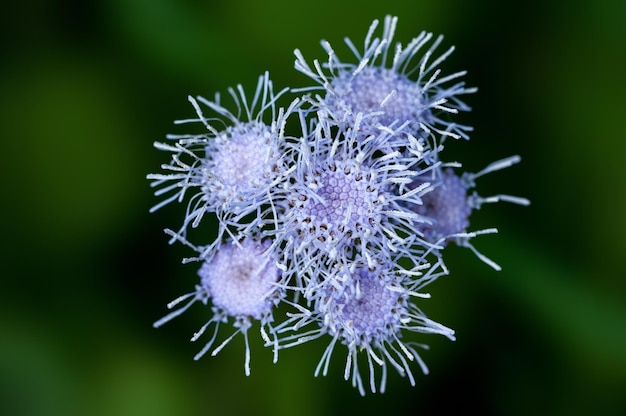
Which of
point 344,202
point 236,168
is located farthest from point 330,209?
point 236,168

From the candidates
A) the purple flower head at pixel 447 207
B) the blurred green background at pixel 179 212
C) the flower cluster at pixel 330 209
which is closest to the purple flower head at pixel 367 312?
the flower cluster at pixel 330 209

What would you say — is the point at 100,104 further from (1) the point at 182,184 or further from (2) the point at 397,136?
(2) the point at 397,136

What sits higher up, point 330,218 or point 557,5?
point 557,5

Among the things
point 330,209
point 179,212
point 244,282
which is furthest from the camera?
point 179,212

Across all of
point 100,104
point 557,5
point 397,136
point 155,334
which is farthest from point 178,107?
point 557,5

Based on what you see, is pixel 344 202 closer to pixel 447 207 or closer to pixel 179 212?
pixel 447 207

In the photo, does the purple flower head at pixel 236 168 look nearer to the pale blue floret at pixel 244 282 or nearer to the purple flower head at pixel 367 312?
the pale blue floret at pixel 244 282
